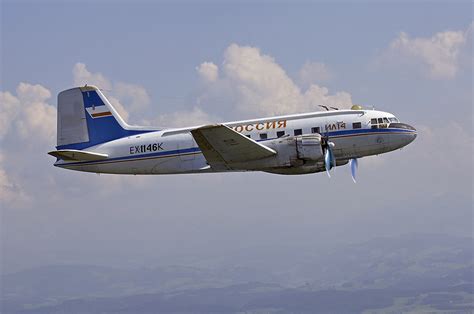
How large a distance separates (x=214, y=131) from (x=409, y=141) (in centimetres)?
1195

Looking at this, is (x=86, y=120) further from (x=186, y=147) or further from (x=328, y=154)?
→ (x=328, y=154)

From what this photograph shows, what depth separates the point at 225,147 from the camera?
38469 millimetres

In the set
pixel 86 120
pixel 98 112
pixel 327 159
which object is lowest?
pixel 327 159

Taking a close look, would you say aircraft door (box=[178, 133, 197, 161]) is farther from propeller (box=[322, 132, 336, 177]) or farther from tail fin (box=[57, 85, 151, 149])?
propeller (box=[322, 132, 336, 177])

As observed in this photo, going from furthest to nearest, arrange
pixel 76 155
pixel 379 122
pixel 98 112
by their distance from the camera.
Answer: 1. pixel 98 112
2. pixel 76 155
3. pixel 379 122

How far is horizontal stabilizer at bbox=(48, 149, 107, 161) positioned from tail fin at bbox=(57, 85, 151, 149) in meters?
1.33

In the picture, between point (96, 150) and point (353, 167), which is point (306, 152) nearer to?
point (353, 167)

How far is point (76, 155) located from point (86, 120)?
9.97 ft

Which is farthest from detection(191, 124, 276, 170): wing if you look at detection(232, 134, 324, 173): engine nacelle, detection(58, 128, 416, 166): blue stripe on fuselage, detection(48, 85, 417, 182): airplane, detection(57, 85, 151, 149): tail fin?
detection(57, 85, 151, 149): tail fin

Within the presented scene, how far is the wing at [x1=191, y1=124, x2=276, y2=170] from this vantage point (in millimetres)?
37250

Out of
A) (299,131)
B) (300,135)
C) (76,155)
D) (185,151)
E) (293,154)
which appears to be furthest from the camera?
(76,155)

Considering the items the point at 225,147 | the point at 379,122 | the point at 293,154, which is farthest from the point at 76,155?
the point at 379,122

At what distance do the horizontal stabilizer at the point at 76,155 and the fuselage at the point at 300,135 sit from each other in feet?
9.98

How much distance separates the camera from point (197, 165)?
41281mm
